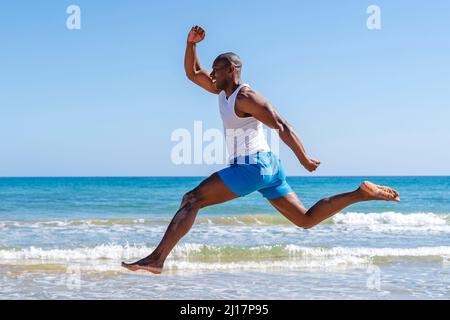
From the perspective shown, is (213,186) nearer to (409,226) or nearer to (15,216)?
(409,226)

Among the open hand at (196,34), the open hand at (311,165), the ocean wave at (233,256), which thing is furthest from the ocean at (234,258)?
the open hand at (196,34)

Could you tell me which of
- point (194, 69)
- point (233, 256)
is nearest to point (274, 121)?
point (194, 69)

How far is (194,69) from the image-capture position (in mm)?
5652

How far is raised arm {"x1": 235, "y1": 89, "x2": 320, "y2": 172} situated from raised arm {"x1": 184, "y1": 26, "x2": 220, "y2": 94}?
29.5 inches

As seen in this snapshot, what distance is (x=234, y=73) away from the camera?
16.8 ft

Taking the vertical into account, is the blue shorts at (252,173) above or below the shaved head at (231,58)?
below

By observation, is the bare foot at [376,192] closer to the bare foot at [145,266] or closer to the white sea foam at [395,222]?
the bare foot at [145,266]

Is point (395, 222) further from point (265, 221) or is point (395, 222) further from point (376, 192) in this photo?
point (376, 192)

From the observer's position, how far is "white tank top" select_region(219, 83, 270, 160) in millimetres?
5008

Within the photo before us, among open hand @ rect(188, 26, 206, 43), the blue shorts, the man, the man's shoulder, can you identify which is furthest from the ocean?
the man's shoulder

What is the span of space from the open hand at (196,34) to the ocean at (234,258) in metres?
3.95

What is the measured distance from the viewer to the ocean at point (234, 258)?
8781 millimetres

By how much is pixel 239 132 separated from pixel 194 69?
915 millimetres
